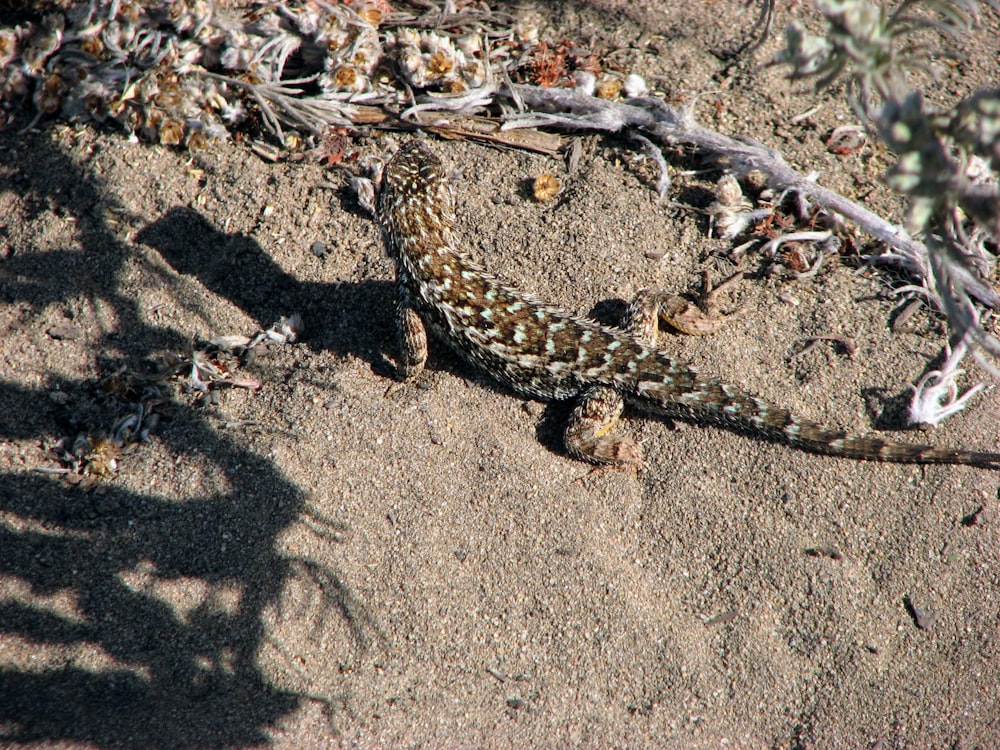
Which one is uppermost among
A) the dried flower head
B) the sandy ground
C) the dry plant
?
the dry plant

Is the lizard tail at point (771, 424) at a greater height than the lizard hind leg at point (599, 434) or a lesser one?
greater

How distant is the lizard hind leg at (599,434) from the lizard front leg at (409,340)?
3.87ft

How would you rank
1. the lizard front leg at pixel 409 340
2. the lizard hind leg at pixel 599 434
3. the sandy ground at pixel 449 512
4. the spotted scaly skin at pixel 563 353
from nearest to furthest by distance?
the sandy ground at pixel 449 512, the spotted scaly skin at pixel 563 353, the lizard hind leg at pixel 599 434, the lizard front leg at pixel 409 340

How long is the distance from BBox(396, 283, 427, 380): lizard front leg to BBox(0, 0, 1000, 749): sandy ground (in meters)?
0.16

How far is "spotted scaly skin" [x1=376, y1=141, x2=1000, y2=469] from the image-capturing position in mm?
4750

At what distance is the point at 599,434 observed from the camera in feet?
16.3

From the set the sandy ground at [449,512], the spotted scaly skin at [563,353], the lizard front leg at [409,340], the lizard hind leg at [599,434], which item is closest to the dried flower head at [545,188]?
the sandy ground at [449,512]

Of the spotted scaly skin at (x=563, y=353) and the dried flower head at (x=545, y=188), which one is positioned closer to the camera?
the spotted scaly skin at (x=563, y=353)

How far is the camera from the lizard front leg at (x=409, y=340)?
511 centimetres

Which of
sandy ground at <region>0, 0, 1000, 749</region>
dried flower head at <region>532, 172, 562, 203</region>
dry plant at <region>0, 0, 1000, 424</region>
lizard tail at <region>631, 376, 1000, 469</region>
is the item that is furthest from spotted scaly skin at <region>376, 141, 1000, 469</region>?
dry plant at <region>0, 0, 1000, 424</region>

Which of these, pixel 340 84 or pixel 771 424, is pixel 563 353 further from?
pixel 340 84

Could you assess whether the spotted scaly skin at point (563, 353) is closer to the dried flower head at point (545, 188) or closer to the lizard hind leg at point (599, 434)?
the lizard hind leg at point (599, 434)

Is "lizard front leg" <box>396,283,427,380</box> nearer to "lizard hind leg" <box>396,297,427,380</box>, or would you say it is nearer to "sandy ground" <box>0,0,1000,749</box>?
"lizard hind leg" <box>396,297,427,380</box>

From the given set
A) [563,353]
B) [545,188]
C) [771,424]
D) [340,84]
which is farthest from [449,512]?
[340,84]
